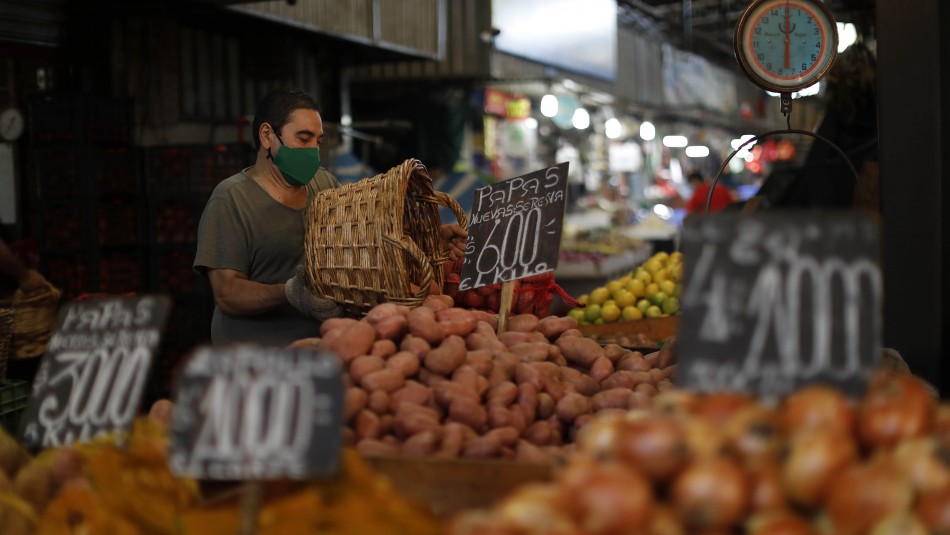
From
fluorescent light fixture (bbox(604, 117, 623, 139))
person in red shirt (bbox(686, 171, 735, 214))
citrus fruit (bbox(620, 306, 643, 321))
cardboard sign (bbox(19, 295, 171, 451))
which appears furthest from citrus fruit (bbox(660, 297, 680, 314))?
fluorescent light fixture (bbox(604, 117, 623, 139))

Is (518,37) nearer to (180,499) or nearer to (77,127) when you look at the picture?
(77,127)

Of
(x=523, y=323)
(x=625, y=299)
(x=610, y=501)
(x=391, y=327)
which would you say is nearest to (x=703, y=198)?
(x=625, y=299)

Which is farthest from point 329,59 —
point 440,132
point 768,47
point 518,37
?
point 768,47

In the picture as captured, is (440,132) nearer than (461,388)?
No

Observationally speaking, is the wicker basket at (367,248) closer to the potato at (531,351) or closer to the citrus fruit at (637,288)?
the potato at (531,351)

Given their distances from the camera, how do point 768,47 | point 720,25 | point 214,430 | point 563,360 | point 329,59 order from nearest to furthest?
point 214,430, point 563,360, point 768,47, point 329,59, point 720,25

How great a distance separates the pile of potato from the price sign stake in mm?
196

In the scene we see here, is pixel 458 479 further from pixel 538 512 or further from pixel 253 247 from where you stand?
pixel 253 247

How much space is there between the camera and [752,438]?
1.45 m

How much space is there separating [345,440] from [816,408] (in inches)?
43.2

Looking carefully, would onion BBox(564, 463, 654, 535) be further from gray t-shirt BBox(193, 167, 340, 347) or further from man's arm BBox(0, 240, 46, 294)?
man's arm BBox(0, 240, 46, 294)

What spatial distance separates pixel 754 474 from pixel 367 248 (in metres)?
1.80

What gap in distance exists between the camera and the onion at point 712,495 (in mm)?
1363

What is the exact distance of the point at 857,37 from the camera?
23.6 ft
